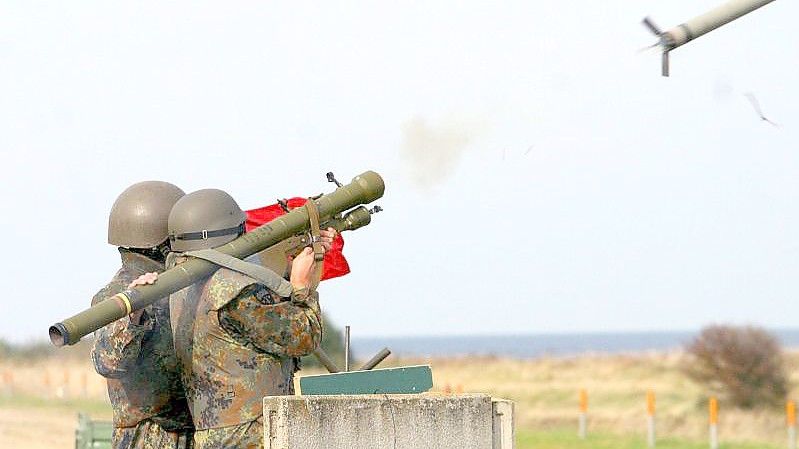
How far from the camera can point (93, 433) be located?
1472 cm

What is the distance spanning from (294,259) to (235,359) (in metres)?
0.55

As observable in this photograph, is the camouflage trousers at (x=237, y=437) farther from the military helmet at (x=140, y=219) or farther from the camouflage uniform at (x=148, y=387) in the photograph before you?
the military helmet at (x=140, y=219)

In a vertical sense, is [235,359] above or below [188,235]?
below

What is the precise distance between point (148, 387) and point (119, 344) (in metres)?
0.65

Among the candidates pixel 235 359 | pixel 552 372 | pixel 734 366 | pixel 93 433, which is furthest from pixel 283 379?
pixel 552 372

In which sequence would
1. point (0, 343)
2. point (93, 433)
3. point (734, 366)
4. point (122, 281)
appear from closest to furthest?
1. point (122, 281)
2. point (93, 433)
3. point (734, 366)
4. point (0, 343)

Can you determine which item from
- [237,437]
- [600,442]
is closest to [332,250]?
[237,437]

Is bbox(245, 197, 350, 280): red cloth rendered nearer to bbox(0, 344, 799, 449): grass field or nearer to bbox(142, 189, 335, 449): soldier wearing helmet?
bbox(142, 189, 335, 449): soldier wearing helmet

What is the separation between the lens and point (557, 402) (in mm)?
35094

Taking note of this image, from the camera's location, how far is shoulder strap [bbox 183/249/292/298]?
764 centimetres

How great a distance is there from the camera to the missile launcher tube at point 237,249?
→ 23.2 feet

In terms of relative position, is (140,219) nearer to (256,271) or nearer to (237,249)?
(237,249)

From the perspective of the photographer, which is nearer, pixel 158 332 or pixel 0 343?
pixel 158 332

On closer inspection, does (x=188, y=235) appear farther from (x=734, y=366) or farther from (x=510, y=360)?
(x=510, y=360)
